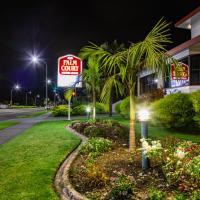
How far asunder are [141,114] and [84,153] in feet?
9.11

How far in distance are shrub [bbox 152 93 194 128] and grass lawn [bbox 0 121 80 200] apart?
162 inches

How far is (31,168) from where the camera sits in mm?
7160

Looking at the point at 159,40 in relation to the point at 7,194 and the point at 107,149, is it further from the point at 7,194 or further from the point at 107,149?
the point at 7,194

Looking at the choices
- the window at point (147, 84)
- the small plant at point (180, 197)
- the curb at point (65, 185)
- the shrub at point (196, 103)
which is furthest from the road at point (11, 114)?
the small plant at point (180, 197)

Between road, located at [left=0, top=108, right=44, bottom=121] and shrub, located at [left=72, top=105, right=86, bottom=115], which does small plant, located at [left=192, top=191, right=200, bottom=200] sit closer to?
road, located at [left=0, top=108, right=44, bottom=121]

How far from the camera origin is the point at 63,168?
7277mm

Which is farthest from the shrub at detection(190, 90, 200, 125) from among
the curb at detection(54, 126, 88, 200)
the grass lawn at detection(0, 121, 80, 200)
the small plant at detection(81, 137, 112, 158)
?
the curb at detection(54, 126, 88, 200)

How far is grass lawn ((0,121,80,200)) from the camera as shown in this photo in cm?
543

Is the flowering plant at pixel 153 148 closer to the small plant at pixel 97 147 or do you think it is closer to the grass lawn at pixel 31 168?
the grass lawn at pixel 31 168

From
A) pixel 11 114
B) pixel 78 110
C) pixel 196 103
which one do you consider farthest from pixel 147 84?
pixel 11 114

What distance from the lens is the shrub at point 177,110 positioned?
1273 cm

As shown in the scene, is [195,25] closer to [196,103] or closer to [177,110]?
[177,110]

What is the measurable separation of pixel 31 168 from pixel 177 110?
7204mm

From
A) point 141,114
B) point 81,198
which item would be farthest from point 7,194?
point 141,114
